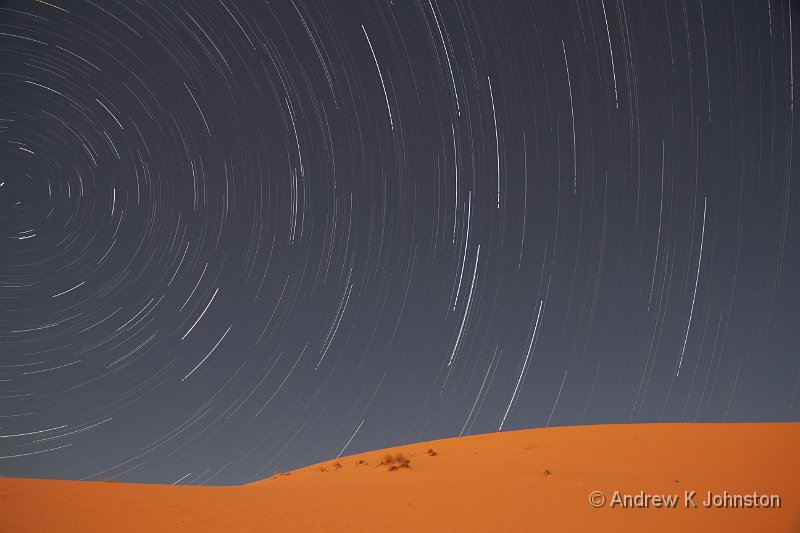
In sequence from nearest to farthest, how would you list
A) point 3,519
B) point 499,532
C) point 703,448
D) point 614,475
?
point 3,519 → point 499,532 → point 614,475 → point 703,448

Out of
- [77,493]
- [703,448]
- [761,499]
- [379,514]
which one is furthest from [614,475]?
[77,493]

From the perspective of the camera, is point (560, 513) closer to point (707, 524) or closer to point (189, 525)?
point (707, 524)

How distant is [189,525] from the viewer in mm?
9164

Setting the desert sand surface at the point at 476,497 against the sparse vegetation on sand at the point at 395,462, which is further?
the sparse vegetation on sand at the point at 395,462

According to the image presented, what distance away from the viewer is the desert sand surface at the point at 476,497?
377 inches

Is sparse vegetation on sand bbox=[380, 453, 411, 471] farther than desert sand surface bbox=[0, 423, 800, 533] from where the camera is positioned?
Yes

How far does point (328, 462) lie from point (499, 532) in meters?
16.3

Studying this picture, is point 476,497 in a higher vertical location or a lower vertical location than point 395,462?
lower

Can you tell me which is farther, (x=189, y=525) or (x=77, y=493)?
(x=77, y=493)

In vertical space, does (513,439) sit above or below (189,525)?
above

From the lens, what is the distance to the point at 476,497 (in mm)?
12703

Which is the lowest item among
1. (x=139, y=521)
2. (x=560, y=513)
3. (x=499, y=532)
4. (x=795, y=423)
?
(x=139, y=521)

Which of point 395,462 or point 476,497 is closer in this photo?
point 476,497

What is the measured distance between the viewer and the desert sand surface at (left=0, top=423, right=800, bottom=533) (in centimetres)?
959
